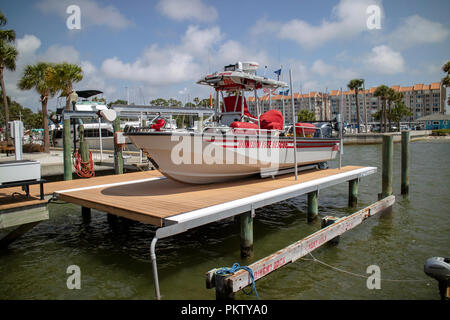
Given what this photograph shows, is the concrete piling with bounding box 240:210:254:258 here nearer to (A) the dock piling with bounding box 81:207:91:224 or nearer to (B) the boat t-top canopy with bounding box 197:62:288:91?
(B) the boat t-top canopy with bounding box 197:62:288:91

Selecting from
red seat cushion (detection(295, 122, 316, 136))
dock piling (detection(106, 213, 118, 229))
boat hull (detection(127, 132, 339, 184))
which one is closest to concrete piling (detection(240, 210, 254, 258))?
boat hull (detection(127, 132, 339, 184))

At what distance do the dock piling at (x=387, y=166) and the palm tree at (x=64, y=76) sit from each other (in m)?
19.3

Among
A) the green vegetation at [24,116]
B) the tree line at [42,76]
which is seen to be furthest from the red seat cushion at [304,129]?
the green vegetation at [24,116]

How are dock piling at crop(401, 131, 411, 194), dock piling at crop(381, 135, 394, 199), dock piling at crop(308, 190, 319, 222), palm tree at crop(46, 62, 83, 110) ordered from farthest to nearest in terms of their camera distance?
palm tree at crop(46, 62, 83, 110), dock piling at crop(401, 131, 411, 194), dock piling at crop(381, 135, 394, 199), dock piling at crop(308, 190, 319, 222)

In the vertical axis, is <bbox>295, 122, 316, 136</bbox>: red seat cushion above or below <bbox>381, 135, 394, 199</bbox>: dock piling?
above

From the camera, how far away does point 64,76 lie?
22469 mm

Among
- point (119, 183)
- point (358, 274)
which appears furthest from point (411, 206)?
point (119, 183)

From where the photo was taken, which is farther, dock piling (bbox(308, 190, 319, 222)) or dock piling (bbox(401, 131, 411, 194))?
dock piling (bbox(401, 131, 411, 194))

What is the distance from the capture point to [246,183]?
870 centimetres

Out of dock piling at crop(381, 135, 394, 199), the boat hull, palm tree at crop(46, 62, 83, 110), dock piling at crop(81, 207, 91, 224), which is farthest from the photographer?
palm tree at crop(46, 62, 83, 110)

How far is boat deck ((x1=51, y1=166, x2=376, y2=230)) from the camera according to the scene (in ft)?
18.0

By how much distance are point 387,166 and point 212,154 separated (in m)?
6.38

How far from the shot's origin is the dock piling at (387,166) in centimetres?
1069

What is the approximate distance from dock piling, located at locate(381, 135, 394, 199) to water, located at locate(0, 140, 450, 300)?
2.33 ft
